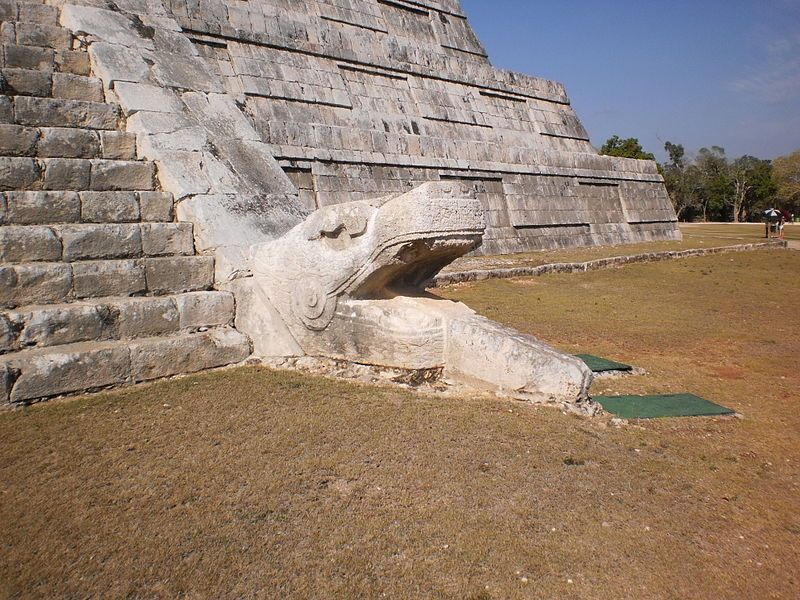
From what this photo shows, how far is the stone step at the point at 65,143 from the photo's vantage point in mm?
5473

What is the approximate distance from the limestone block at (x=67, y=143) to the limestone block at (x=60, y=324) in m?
1.80

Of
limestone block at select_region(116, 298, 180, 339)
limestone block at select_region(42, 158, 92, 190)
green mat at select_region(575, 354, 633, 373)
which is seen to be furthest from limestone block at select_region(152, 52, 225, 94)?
green mat at select_region(575, 354, 633, 373)

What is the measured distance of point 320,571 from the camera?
243 centimetres

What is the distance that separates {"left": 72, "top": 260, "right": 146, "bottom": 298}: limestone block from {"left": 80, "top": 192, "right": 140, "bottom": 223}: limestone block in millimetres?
557

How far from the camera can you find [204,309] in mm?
5105

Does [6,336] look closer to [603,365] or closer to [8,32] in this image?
[8,32]

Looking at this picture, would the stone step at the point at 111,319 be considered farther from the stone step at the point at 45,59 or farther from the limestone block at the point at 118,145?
the stone step at the point at 45,59

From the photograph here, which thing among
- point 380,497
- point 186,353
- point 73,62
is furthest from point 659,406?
point 73,62

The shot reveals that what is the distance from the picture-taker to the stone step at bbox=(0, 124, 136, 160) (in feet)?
18.0

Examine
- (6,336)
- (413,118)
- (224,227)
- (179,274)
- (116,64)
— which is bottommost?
(6,336)

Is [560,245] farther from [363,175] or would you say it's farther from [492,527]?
[492,527]

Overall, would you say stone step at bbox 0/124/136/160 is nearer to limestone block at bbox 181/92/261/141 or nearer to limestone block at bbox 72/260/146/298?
limestone block at bbox 181/92/261/141

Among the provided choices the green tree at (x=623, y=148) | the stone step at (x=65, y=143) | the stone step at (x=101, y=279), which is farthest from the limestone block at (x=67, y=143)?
the green tree at (x=623, y=148)

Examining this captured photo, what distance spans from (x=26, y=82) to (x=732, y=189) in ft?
206
